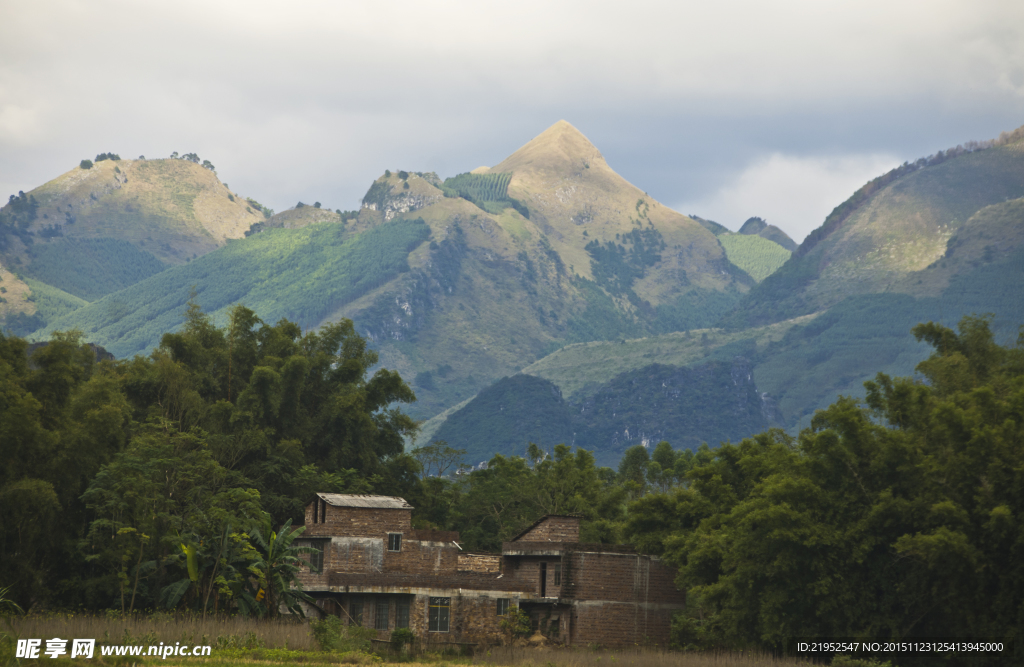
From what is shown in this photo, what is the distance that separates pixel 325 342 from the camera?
243 ft

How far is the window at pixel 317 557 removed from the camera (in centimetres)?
5062

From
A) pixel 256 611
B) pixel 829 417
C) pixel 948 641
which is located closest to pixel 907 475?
pixel 829 417

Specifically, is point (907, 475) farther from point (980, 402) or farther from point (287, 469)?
point (287, 469)

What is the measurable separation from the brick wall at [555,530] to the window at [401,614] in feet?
26.5

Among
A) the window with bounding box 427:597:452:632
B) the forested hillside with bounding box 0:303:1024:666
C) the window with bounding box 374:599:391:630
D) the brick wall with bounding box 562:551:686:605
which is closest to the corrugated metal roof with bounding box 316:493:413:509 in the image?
the forested hillside with bounding box 0:303:1024:666

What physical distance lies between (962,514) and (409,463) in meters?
43.6

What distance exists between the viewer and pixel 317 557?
51500 millimetres

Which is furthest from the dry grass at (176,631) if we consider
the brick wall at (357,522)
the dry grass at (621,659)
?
the brick wall at (357,522)

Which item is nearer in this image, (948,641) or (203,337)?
(948,641)

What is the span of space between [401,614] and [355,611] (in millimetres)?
2375

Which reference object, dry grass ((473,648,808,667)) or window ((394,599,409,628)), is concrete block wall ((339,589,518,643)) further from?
dry grass ((473,648,808,667))

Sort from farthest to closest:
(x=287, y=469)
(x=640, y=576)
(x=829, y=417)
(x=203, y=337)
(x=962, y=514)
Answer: (x=203, y=337)
(x=287, y=469)
(x=640, y=576)
(x=829, y=417)
(x=962, y=514)

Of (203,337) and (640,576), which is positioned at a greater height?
(203,337)

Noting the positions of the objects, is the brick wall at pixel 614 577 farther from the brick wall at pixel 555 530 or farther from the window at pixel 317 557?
the window at pixel 317 557
